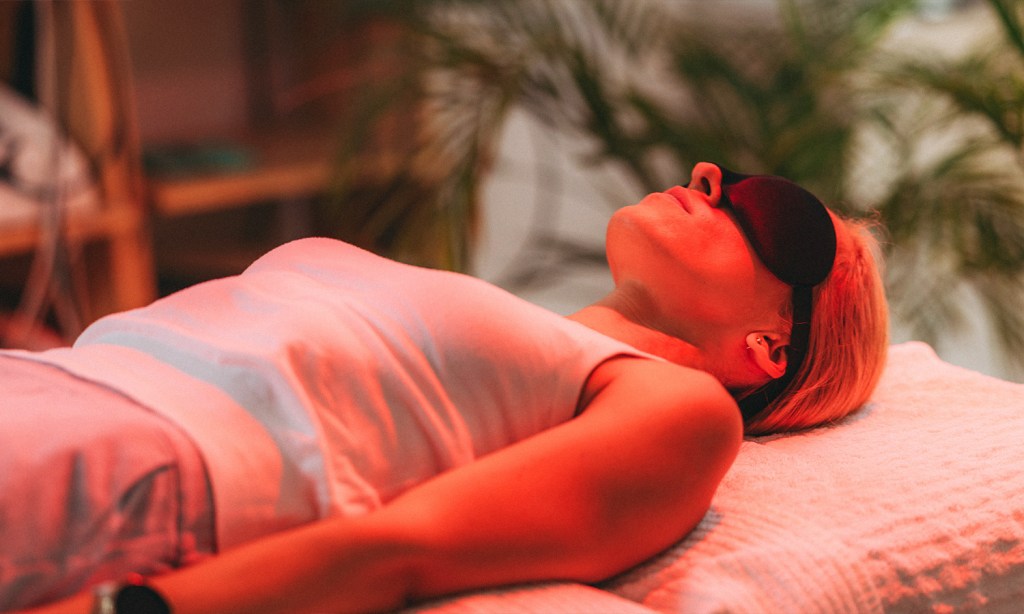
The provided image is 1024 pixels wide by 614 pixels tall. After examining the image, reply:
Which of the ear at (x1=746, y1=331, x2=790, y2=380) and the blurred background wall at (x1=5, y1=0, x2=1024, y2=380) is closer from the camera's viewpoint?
the ear at (x1=746, y1=331, x2=790, y2=380)

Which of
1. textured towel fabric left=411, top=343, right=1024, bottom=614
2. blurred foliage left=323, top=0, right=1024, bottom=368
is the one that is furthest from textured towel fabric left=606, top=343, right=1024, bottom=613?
blurred foliage left=323, top=0, right=1024, bottom=368

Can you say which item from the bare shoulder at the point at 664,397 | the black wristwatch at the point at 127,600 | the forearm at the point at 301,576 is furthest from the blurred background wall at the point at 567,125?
the black wristwatch at the point at 127,600

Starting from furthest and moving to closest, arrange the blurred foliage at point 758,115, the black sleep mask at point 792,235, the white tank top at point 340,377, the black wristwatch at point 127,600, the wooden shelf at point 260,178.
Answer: the wooden shelf at point 260,178
the blurred foliage at point 758,115
the black sleep mask at point 792,235
the white tank top at point 340,377
the black wristwatch at point 127,600

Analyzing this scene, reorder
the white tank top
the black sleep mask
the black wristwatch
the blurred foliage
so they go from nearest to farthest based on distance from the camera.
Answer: the black wristwatch, the white tank top, the black sleep mask, the blurred foliage

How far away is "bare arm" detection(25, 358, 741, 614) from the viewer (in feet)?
2.31

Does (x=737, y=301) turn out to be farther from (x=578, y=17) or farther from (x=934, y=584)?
(x=578, y=17)

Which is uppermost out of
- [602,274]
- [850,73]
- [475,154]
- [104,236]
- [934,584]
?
[850,73]

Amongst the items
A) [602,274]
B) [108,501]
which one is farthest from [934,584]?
[602,274]

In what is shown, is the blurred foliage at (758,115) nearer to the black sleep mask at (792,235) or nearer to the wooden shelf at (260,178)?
the wooden shelf at (260,178)

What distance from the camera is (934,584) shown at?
0.90 m

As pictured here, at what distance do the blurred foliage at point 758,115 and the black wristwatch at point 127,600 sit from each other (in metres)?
1.36

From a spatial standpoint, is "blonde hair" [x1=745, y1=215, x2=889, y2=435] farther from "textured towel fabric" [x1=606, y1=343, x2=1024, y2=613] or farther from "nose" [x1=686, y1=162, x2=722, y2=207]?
"nose" [x1=686, y1=162, x2=722, y2=207]

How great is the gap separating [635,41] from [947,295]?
889 mm

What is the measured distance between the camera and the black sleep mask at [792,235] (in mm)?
1033
